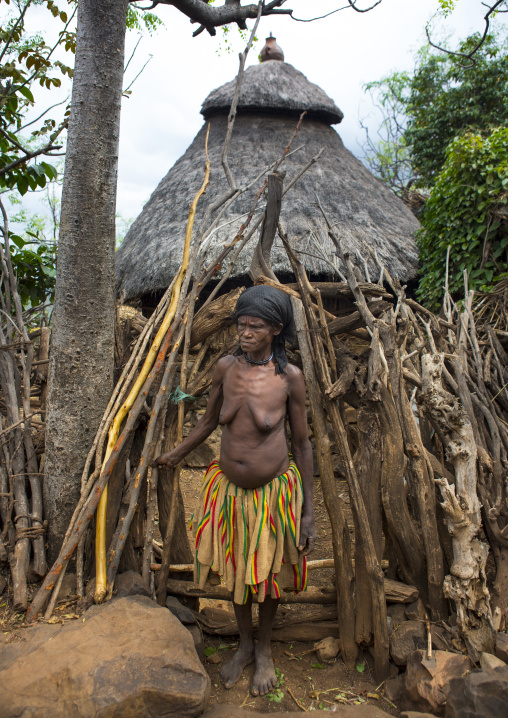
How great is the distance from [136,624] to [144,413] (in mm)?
981

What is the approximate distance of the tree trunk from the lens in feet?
8.08

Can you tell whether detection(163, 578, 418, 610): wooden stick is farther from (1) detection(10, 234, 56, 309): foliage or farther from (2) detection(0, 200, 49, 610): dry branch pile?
(1) detection(10, 234, 56, 309): foliage

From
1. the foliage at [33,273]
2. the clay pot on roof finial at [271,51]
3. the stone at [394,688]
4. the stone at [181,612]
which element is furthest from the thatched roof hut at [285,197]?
the stone at [394,688]

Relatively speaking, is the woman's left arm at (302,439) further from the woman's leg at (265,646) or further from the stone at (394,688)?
the stone at (394,688)

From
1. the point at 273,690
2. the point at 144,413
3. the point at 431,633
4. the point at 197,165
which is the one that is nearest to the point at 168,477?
the point at 144,413

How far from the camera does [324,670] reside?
242 cm

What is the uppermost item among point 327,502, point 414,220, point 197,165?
point 197,165

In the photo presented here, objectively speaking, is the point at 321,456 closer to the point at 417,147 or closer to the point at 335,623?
the point at 335,623

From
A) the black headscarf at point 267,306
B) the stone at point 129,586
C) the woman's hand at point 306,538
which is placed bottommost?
the stone at point 129,586

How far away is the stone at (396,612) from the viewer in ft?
7.97

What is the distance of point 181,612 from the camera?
2510 millimetres

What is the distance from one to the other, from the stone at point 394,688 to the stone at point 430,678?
6 cm

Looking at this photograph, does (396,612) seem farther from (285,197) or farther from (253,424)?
(285,197)

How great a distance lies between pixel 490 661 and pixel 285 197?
19.2 ft
